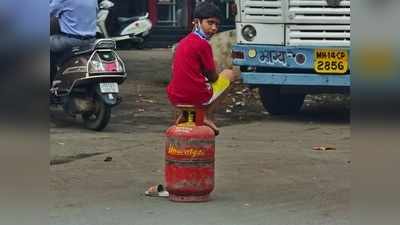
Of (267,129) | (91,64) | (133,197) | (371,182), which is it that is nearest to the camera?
(371,182)

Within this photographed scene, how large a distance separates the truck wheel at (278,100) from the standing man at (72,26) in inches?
109

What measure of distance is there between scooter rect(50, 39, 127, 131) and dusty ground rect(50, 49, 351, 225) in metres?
0.27

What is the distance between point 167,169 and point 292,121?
16.3ft

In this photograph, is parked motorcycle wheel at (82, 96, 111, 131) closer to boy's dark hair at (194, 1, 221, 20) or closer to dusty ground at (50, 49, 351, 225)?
dusty ground at (50, 49, 351, 225)

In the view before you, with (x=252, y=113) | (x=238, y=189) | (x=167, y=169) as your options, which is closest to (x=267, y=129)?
(x=252, y=113)

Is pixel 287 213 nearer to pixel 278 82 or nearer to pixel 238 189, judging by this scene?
pixel 238 189

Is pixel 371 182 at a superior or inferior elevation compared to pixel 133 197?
superior

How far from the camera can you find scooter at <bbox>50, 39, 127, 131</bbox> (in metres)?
10.4

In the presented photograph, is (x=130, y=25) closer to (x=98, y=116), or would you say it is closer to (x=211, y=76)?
(x=98, y=116)

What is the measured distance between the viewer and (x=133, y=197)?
7.50 m

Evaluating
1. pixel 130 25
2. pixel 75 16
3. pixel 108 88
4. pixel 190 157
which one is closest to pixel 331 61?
pixel 108 88

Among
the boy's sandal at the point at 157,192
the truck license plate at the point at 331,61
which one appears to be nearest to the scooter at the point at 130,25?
the truck license plate at the point at 331,61

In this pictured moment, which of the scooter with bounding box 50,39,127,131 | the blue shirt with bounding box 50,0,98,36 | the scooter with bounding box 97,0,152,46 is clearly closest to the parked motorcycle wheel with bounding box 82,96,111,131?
the scooter with bounding box 50,39,127,131

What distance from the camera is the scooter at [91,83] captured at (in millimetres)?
10383
